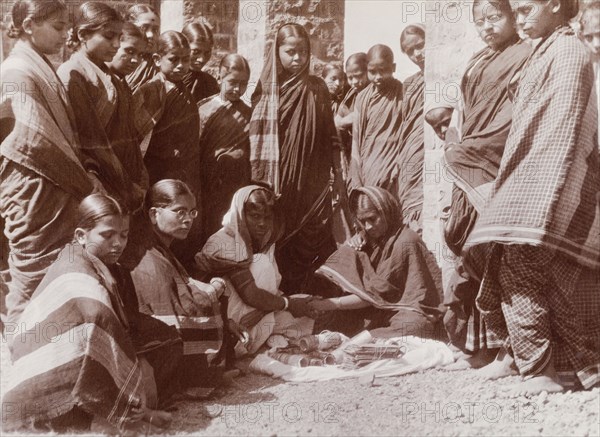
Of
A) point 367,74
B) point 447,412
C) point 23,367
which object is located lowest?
point 447,412

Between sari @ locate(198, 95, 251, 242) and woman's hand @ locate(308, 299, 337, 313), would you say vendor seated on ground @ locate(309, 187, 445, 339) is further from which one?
sari @ locate(198, 95, 251, 242)

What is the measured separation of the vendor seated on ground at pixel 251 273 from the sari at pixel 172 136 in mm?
227

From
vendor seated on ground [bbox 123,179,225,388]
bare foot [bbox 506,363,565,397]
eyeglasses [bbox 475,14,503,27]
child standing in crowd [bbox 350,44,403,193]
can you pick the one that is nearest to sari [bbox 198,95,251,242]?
child standing in crowd [bbox 350,44,403,193]

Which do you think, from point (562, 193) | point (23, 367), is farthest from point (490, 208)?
point (23, 367)

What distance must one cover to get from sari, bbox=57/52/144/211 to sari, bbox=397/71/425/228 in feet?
5.93

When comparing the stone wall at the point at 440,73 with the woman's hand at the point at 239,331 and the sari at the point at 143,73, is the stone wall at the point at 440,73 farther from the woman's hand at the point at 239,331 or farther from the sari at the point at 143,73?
the sari at the point at 143,73

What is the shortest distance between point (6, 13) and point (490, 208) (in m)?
4.27

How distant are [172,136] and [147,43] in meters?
0.59

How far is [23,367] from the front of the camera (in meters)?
4.44

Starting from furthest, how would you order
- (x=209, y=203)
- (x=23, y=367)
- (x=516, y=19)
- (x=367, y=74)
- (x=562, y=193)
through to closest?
(x=367, y=74), (x=209, y=203), (x=516, y=19), (x=562, y=193), (x=23, y=367)

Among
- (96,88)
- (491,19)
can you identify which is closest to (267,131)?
(96,88)

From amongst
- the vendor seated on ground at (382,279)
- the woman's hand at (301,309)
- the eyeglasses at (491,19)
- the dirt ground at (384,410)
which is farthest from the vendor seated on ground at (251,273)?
the eyeglasses at (491,19)

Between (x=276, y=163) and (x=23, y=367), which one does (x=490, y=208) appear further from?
(x=23, y=367)

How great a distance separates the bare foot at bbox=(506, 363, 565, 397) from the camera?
494cm
